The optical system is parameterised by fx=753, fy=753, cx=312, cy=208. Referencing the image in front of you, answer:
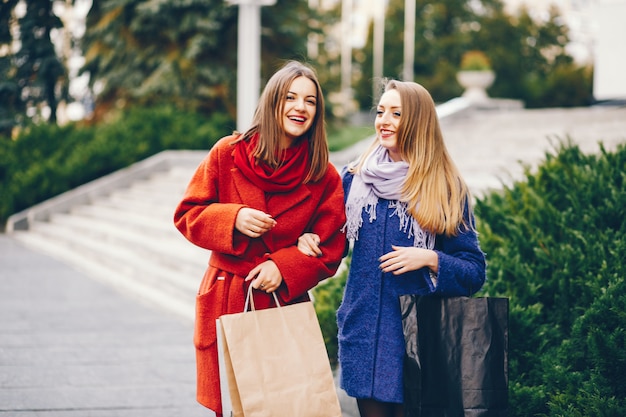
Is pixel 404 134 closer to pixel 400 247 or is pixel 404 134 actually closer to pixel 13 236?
pixel 400 247

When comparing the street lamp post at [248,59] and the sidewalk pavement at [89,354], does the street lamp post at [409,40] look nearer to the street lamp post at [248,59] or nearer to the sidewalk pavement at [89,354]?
the street lamp post at [248,59]

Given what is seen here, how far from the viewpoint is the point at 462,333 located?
9.59ft

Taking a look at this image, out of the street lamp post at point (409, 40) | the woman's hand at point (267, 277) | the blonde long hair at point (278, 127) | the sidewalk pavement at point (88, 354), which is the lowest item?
the sidewalk pavement at point (88, 354)

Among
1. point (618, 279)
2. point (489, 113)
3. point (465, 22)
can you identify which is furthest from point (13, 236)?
point (465, 22)

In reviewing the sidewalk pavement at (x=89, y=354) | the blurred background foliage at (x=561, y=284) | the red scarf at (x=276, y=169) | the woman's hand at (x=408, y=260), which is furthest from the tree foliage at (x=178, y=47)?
the woman's hand at (x=408, y=260)

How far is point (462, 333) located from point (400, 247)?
0.41m

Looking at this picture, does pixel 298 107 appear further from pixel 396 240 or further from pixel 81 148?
pixel 81 148

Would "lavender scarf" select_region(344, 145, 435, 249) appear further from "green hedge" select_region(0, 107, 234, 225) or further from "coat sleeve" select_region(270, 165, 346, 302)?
"green hedge" select_region(0, 107, 234, 225)

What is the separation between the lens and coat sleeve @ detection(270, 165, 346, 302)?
300 cm

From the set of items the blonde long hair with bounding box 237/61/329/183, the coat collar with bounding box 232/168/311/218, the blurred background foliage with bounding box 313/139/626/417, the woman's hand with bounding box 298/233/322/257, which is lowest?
the blurred background foliage with bounding box 313/139/626/417

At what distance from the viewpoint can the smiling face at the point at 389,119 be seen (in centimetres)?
311

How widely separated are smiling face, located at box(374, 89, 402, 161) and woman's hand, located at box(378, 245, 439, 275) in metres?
0.45

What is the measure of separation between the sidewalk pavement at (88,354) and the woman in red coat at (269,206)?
5.86ft

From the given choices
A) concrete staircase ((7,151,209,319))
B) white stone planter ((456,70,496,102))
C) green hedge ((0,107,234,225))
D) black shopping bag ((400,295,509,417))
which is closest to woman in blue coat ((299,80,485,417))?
black shopping bag ((400,295,509,417))
